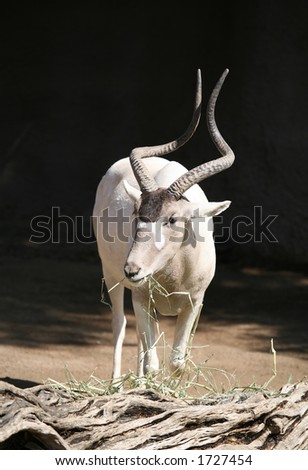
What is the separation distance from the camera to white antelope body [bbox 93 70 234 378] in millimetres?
5328

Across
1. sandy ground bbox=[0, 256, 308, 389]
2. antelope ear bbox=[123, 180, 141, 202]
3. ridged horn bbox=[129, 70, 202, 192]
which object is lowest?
sandy ground bbox=[0, 256, 308, 389]

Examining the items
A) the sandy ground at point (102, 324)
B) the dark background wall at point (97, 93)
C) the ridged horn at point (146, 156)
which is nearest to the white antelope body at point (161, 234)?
the ridged horn at point (146, 156)

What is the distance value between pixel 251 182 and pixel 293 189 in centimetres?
50

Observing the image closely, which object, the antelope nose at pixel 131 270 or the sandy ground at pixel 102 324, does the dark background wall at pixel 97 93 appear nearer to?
the sandy ground at pixel 102 324

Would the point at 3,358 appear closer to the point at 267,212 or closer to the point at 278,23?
the point at 267,212

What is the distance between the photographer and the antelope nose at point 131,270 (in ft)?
16.7

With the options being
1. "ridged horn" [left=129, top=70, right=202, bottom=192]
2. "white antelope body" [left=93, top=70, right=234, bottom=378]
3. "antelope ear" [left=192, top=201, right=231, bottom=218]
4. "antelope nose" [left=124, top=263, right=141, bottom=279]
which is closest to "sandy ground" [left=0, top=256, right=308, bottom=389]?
"white antelope body" [left=93, top=70, right=234, bottom=378]

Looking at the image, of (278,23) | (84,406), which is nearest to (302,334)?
(278,23)

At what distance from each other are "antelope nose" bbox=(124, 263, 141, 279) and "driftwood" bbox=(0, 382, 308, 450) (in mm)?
1218

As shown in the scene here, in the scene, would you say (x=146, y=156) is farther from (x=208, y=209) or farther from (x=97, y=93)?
(x=97, y=93)

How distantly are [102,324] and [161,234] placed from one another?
10.8ft

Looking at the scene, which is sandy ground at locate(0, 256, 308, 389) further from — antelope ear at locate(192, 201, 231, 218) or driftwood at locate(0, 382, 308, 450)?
driftwood at locate(0, 382, 308, 450)

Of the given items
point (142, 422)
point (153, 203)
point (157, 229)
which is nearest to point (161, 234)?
point (157, 229)

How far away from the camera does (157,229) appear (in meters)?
5.32
